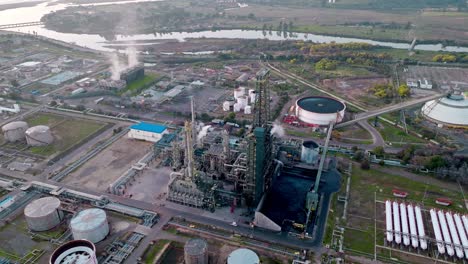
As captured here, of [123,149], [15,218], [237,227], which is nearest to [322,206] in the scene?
[237,227]

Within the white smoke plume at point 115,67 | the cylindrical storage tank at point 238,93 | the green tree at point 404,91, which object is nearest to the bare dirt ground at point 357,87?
the green tree at point 404,91

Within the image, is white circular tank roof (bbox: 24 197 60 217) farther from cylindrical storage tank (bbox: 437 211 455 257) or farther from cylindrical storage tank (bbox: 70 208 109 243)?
cylindrical storage tank (bbox: 437 211 455 257)

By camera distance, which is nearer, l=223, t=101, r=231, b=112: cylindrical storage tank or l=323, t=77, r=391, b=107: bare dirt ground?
l=223, t=101, r=231, b=112: cylindrical storage tank

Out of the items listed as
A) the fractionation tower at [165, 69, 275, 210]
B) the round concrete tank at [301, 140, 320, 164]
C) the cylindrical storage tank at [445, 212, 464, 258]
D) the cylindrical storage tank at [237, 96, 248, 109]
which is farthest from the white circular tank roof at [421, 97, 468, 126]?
the fractionation tower at [165, 69, 275, 210]

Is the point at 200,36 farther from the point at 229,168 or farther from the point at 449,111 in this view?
the point at 229,168

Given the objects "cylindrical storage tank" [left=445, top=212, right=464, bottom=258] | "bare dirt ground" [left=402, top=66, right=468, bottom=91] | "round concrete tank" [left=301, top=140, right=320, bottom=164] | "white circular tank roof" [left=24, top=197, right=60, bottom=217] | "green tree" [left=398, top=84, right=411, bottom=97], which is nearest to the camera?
→ "cylindrical storage tank" [left=445, top=212, right=464, bottom=258]

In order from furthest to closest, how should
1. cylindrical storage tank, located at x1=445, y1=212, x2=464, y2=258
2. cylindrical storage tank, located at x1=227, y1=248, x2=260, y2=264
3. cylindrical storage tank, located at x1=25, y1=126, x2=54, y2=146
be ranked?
1. cylindrical storage tank, located at x1=25, y1=126, x2=54, y2=146
2. cylindrical storage tank, located at x1=445, y1=212, x2=464, y2=258
3. cylindrical storage tank, located at x1=227, y1=248, x2=260, y2=264

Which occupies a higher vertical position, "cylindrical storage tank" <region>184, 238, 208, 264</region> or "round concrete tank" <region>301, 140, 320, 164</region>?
"round concrete tank" <region>301, 140, 320, 164</region>
